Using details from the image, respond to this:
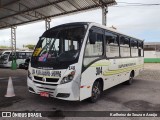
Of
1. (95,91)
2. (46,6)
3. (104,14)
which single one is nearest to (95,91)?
(95,91)

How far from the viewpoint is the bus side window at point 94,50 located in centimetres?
616

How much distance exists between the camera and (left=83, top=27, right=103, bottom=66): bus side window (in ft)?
20.2

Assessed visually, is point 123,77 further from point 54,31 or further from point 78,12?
point 78,12

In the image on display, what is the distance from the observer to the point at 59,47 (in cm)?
655

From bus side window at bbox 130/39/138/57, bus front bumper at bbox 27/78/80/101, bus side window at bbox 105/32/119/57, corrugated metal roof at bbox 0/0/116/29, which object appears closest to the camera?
bus front bumper at bbox 27/78/80/101

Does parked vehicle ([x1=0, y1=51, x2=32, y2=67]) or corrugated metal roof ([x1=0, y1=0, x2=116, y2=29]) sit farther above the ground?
corrugated metal roof ([x1=0, y1=0, x2=116, y2=29])

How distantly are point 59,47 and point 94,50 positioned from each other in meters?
1.21

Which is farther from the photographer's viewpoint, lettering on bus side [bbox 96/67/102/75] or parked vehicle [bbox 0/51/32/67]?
parked vehicle [bbox 0/51/32/67]

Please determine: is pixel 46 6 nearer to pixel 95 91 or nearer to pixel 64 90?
pixel 95 91

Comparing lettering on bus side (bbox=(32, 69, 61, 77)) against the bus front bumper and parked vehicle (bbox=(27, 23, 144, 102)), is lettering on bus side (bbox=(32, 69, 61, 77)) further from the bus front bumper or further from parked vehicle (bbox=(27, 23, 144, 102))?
the bus front bumper

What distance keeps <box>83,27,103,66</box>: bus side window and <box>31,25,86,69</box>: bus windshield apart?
0.33 m

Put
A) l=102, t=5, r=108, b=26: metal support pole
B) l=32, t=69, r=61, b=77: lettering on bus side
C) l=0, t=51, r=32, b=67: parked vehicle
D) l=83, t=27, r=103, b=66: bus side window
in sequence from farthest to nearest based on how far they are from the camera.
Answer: l=0, t=51, r=32, b=67: parked vehicle, l=102, t=5, r=108, b=26: metal support pole, l=83, t=27, r=103, b=66: bus side window, l=32, t=69, r=61, b=77: lettering on bus side

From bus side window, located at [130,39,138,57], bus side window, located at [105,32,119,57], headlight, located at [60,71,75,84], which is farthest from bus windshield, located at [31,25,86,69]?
bus side window, located at [130,39,138,57]

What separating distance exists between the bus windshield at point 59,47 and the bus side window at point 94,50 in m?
0.33
